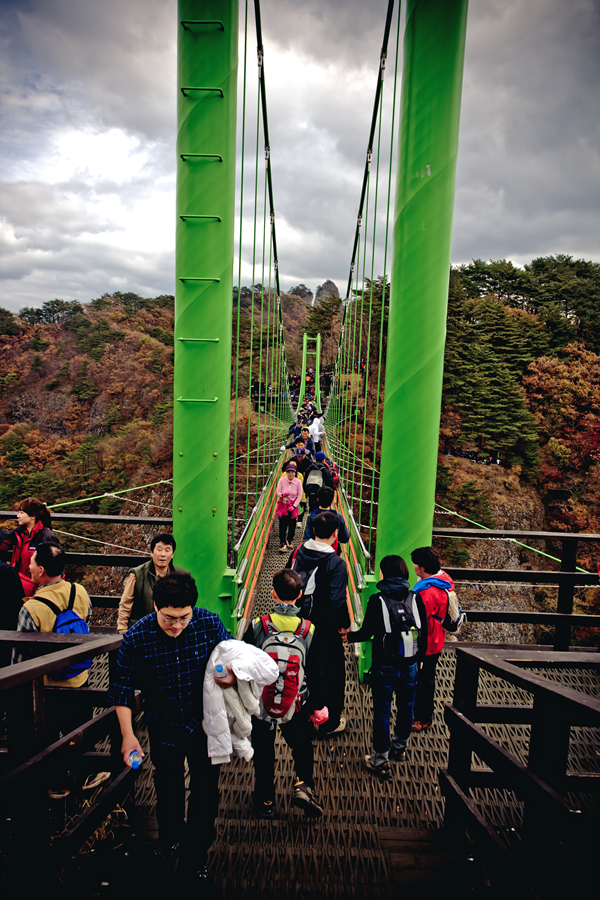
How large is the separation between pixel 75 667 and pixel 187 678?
2.57 ft

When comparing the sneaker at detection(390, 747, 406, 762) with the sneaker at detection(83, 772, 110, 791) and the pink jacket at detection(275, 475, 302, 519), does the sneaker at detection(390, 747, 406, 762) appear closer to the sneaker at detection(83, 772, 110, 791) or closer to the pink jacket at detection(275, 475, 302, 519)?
the sneaker at detection(83, 772, 110, 791)

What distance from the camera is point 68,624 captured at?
175cm

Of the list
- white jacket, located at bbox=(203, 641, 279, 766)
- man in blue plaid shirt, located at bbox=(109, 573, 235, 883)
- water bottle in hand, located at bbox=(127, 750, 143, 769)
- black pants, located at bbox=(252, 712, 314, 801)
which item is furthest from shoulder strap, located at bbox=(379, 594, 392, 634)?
water bottle in hand, located at bbox=(127, 750, 143, 769)

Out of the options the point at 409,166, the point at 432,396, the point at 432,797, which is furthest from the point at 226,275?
the point at 432,797

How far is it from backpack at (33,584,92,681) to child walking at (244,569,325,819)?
708mm

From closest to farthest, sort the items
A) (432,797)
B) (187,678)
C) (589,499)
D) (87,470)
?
1. (187,678)
2. (432,797)
3. (589,499)
4. (87,470)

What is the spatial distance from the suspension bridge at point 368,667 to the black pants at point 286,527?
1149 millimetres

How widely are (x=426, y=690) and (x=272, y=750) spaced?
36.2 inches

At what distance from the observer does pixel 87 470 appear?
74.8 ft

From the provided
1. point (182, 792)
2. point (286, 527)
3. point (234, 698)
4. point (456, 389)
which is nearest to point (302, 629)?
point (234, 698)

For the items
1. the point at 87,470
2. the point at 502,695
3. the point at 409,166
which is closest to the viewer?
the point at 409,166

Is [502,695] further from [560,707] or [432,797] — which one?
[560,707]

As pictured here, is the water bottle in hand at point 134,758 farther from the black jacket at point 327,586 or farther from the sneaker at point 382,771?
the sneaker at point 382,771

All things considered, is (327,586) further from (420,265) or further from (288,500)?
(288,500)
